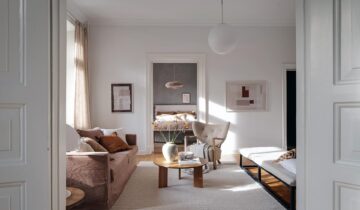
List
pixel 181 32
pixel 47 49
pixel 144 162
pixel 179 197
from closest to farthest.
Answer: pixel 47 49, pixel 179 197, pixel 144 162, pixel 181 32

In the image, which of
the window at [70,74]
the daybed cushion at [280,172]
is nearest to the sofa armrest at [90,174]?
the daybed cushion at [280,172]

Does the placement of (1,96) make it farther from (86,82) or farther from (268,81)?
(268,81)

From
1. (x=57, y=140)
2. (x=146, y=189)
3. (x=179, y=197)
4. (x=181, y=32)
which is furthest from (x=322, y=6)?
(x=181, y=32)

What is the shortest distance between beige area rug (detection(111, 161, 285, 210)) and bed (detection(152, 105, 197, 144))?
297 centimetres

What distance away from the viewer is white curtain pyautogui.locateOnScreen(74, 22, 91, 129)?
568cm

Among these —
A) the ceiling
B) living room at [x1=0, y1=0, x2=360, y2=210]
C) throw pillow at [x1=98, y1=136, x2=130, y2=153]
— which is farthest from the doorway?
throw pillow at [x1=98, y1=136, x2=130, y2=153]

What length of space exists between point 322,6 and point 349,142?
2.18 feet

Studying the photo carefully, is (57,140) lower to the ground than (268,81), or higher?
lower

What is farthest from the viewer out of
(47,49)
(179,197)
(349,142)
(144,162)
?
(144,162)

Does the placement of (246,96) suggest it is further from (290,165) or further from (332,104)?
(332,104)

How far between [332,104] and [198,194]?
8.40 feet

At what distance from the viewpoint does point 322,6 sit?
4.29ft

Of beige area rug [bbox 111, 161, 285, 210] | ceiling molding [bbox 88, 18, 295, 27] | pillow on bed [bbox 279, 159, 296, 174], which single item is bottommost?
beige area rug [bbox 111, 161, 285, 210]

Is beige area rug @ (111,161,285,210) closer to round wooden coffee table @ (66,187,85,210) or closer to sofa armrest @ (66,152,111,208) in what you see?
sofa armrest @ (66,152,111,208)
